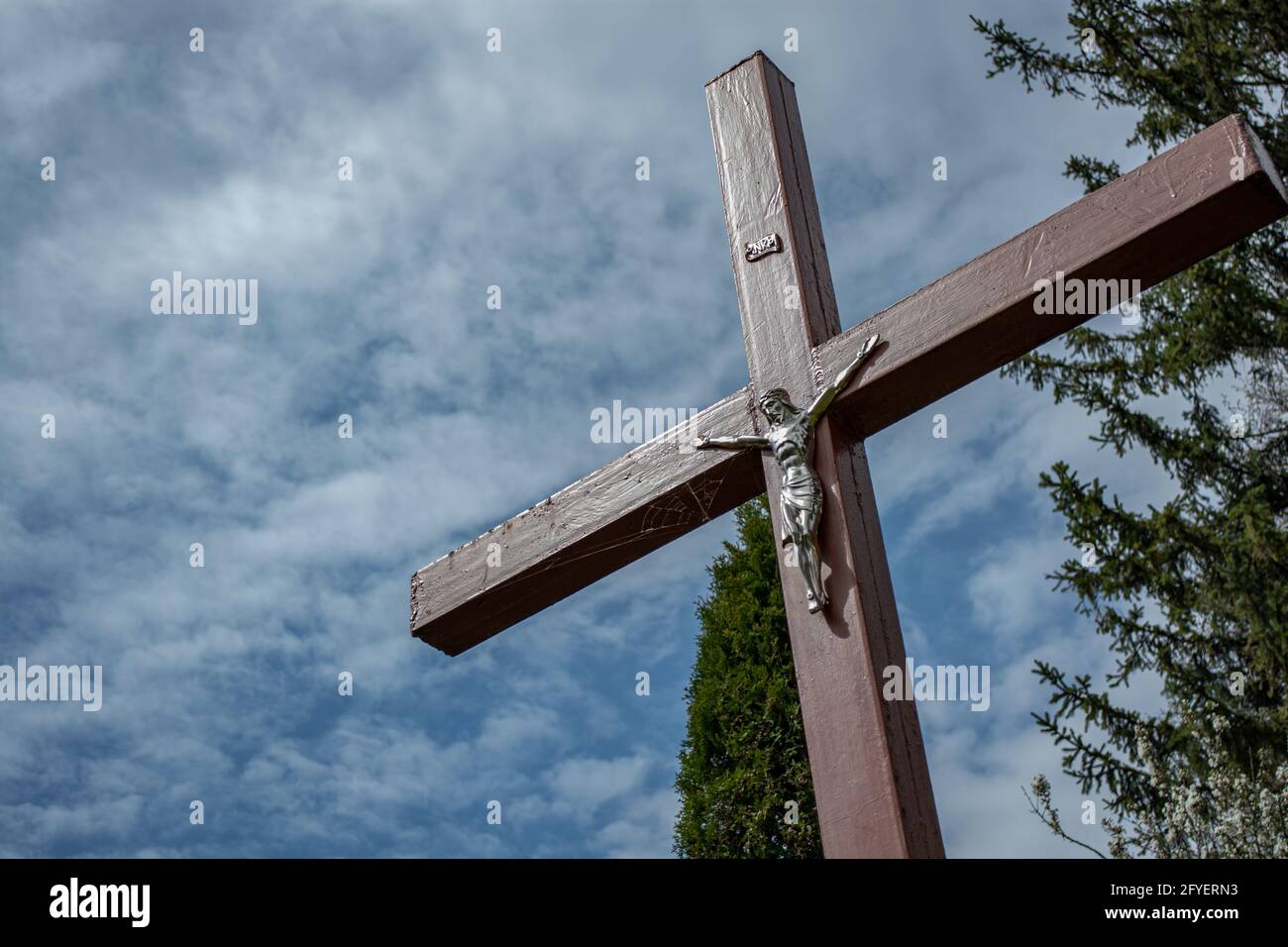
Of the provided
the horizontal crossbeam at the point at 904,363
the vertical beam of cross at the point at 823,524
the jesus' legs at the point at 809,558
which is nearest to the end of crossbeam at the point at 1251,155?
the horizontal crossbeam at the point at 904,363

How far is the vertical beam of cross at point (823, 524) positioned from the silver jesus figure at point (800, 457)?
0.08 ft

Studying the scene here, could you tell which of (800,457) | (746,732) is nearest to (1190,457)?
(746,732)

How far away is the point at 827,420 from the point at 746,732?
4146 millimetres

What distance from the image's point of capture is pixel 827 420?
2.54 meters

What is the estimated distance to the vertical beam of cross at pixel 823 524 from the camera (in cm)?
207

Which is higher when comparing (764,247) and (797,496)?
(764,247)

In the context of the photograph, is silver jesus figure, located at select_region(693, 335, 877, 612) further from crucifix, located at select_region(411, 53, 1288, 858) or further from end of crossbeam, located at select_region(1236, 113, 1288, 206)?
end of crossbeam, located at select_region(1236, 113, 1288, 206)

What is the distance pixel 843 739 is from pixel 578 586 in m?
0.97

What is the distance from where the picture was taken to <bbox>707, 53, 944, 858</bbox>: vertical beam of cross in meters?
2.07

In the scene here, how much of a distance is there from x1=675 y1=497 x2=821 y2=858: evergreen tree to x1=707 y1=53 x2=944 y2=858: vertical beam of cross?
337 centimetres

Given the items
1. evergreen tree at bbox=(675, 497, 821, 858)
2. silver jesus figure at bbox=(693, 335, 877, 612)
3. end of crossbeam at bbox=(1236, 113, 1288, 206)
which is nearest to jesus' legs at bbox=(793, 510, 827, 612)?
silver jesus figure at bbox=(693, 335, 877, 612)

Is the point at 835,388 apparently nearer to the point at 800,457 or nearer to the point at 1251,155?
the point at 800,457

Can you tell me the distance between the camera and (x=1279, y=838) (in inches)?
198
